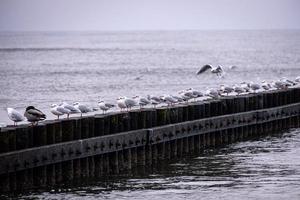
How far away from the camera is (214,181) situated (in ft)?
59.4

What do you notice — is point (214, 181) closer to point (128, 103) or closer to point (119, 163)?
point (119, 163)

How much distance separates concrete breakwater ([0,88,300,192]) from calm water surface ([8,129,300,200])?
0.36m

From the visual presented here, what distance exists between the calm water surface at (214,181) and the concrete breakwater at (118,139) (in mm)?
360

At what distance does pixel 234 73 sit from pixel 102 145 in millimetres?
52958

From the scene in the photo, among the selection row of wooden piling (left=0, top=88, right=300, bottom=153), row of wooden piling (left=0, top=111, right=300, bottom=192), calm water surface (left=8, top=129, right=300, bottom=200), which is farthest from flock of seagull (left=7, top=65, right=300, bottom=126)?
calm water surface (left=8, top=129, right=300, bottom=200)

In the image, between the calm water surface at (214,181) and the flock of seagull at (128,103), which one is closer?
the calm water surface at (214,181)

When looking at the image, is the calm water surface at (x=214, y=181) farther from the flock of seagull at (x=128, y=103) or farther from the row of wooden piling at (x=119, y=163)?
the flock of seagull at (x=128, y=103)

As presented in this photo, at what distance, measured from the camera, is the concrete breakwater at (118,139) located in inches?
663

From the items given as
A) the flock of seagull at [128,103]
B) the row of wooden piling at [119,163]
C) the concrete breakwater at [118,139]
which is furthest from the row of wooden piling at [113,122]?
the flock of seagull at [128,103]

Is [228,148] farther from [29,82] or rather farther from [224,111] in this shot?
[29,82]

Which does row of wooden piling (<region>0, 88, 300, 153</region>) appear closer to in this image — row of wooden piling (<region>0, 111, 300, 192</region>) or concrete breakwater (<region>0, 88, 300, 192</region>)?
concrete breakwater (<region>0, 88, 300, 192</region>)

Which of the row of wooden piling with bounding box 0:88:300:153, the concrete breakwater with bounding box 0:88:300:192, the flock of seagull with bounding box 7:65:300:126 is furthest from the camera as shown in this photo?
the flock of seagull with bounding box 7:65:300:126

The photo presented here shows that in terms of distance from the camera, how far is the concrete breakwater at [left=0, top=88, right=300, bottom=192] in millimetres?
16828

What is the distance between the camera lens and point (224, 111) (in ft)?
77.5
